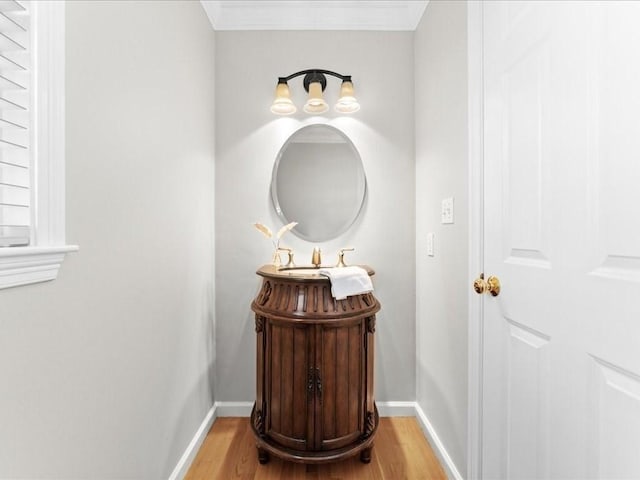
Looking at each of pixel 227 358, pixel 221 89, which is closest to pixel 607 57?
pixel 221 89

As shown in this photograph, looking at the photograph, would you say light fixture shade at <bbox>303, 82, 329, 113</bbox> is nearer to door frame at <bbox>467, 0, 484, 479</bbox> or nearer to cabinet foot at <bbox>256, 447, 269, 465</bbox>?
door frame at <bbox>467, 0, 484, 479</bbox>

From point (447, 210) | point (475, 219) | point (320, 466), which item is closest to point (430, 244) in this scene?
point (447, 210)

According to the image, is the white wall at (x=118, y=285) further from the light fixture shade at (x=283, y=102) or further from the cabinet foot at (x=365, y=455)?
the cabinet foot at (x=365, y=455)

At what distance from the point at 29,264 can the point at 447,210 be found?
59.8 inches

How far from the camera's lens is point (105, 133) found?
100cm

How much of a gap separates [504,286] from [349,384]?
0.82 metres

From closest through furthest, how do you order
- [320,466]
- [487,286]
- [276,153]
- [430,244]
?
[487,286], [320,466], [430,244], [276,153]

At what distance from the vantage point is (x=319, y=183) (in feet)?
6.81

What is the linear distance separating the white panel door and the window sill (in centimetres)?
125

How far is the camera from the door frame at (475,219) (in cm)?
132

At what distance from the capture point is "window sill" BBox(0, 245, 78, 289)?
2.14 ft

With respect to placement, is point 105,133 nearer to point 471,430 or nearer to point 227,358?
point 227,358

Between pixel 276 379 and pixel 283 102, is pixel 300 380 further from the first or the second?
pixel 283 102

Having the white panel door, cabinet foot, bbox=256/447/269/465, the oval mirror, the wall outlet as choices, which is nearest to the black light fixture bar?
the oval mirror
